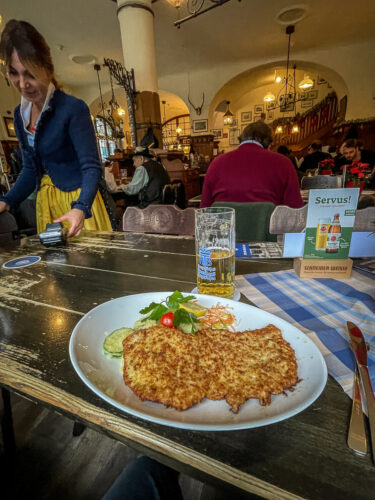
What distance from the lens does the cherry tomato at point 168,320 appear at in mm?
516

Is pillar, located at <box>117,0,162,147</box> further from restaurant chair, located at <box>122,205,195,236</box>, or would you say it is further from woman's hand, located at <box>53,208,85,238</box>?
woman's hand, located at <box>53,208,85,238</box>

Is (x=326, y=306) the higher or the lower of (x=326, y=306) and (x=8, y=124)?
the lower

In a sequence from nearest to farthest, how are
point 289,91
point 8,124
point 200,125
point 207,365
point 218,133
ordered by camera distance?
point 207,365 → point 8,124 → point 200,125 → point 218,133 → point 289,91

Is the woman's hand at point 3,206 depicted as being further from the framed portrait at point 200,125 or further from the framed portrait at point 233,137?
the framed portrait at point 233,137

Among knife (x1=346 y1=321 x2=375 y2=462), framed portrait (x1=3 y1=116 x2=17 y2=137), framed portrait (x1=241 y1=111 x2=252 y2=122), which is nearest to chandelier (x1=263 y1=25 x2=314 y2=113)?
framed portrait (x1=241 y1=111 x2=252 y2=122)

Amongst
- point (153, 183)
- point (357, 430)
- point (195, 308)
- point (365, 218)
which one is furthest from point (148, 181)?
point (357, 430)

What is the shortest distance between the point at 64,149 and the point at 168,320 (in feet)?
4.76

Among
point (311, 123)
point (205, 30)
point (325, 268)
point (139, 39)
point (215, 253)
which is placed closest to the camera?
point (215, 253)

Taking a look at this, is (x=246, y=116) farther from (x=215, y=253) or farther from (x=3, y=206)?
(x=215, y=253)

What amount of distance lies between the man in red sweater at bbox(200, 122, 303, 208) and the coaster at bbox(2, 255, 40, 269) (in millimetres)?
1330

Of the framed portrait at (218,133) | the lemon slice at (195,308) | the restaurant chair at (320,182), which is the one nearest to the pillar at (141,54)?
the restaurant chair at (320,182)

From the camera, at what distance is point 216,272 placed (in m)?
0.68

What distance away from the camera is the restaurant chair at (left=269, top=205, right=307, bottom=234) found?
1.34 meters

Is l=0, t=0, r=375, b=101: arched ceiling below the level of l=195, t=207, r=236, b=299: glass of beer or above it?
above
